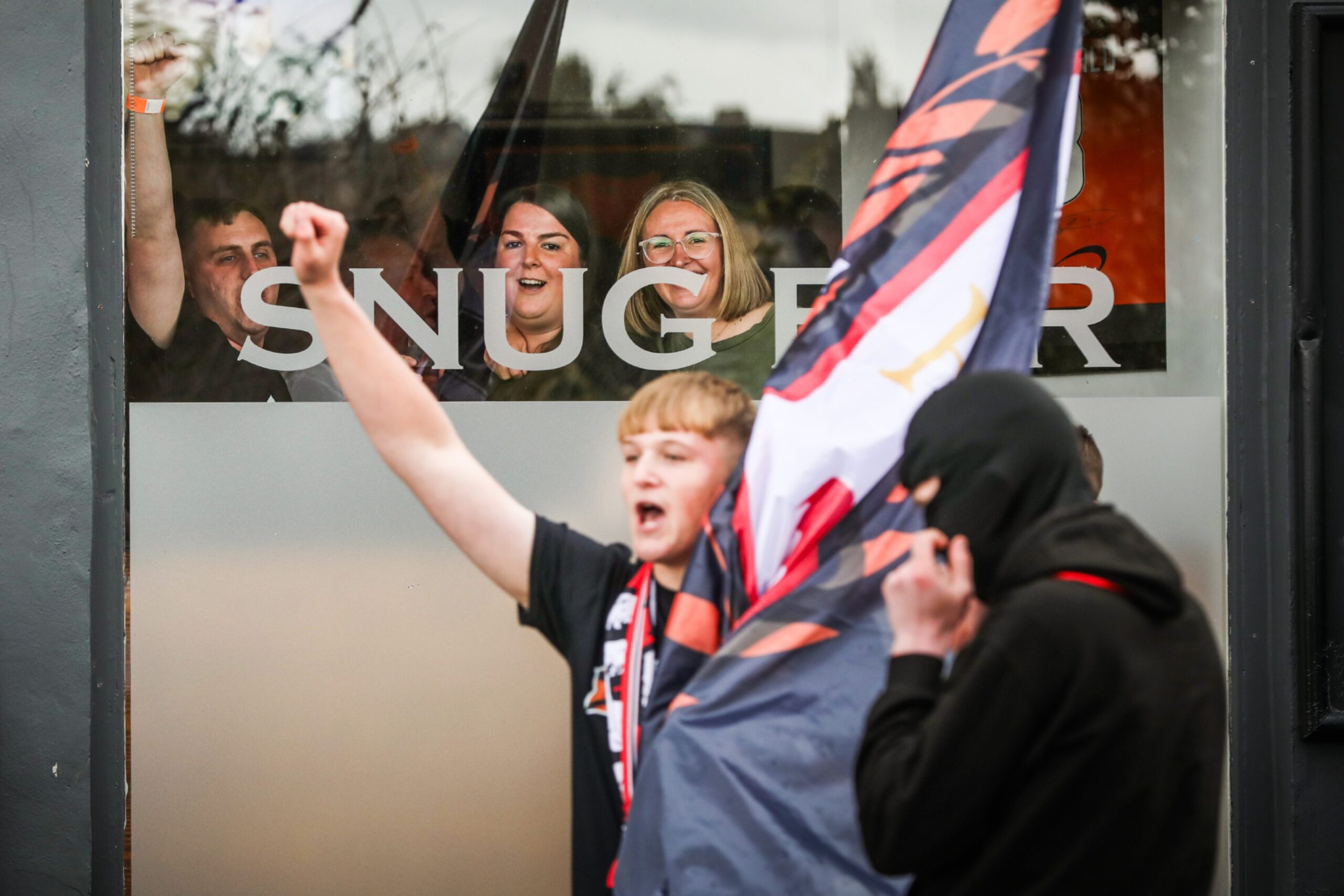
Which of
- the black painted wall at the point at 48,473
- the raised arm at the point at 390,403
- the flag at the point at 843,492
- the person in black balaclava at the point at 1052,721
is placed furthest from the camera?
the black painted wall at the point at 48,473

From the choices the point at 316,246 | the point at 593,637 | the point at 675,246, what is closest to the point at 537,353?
the point at 675,246

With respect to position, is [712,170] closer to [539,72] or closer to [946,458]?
[539,72]

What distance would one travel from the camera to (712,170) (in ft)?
11.8

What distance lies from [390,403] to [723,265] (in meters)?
1.16

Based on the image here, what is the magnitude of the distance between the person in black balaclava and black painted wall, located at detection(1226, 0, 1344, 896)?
63.0 inches

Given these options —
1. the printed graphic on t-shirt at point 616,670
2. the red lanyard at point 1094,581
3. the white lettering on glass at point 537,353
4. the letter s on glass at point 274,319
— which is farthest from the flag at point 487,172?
the red lanyard at point 1094,581

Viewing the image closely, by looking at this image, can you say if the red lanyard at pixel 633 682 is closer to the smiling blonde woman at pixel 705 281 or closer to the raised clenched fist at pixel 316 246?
the smiling blonde woman at pixel 705 281

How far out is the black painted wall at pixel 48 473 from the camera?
3447 millimetres

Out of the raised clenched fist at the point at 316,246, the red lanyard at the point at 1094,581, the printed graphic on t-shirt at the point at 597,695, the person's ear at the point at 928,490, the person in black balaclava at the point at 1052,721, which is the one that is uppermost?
the raised clenched fist at the point at 316,246

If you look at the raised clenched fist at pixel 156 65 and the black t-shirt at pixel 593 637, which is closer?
the black t-shirt at pixel 593 637

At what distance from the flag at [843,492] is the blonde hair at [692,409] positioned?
122 millimetres

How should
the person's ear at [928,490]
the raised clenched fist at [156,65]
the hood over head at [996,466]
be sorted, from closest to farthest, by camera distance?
the hood over head at [996,466], the person's ear at [928,490], the raised clenched fist at [156,65]

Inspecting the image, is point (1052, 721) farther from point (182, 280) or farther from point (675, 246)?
point (182, 280)

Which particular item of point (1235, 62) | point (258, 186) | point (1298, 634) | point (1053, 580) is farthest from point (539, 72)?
point (1298, 634)
